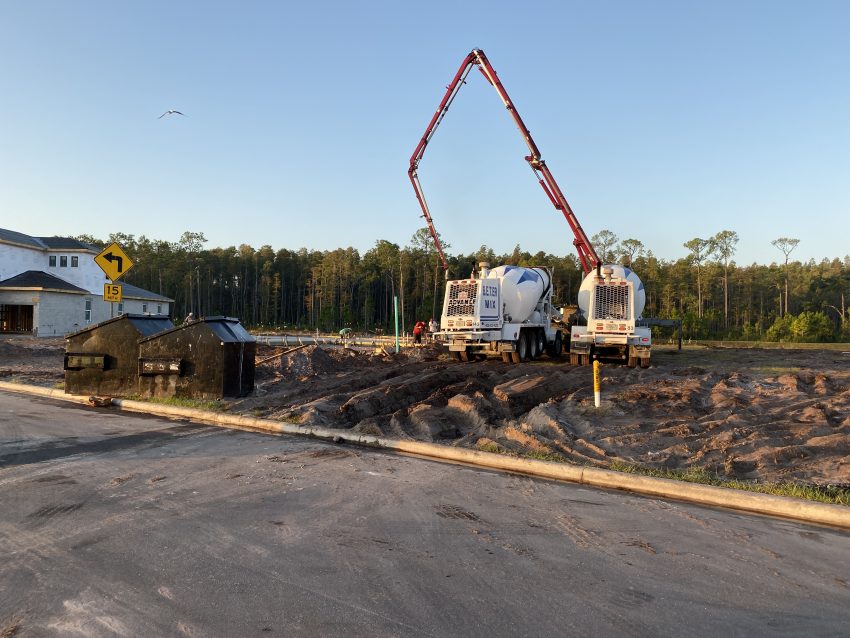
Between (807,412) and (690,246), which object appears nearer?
(807,412)

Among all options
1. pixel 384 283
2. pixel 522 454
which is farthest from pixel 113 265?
pixel 384 283

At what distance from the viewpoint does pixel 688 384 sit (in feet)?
45.0

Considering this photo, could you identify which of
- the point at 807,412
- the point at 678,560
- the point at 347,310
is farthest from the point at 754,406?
the point at 347,310

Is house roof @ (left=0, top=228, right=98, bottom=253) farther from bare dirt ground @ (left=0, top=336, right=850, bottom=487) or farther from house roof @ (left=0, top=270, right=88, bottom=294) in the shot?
bare dirt ground @ (left=0, top=336, right=850, bottom=487)

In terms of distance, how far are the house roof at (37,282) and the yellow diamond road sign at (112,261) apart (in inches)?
1180

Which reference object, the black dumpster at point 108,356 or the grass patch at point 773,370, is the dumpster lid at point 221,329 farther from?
the grass patch at point 773,370

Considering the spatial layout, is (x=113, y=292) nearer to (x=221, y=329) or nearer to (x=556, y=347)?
(x=221, y=329)

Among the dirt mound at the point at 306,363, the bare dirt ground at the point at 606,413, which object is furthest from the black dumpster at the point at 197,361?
the dirt mound at the point at 306,363

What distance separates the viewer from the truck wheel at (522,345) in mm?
23438

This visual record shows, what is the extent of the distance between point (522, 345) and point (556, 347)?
10.8 feet

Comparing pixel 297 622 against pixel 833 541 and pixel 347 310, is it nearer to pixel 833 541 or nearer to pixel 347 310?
pixel 833 541

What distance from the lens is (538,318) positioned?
2495 centimetres

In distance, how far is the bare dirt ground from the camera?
7719 millimetres

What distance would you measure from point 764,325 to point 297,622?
3114 inches
